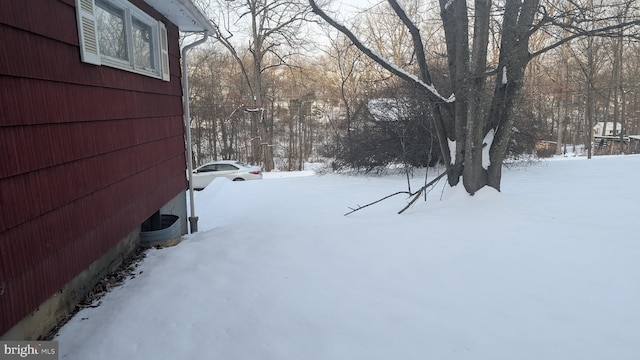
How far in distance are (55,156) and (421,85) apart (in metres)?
4.60

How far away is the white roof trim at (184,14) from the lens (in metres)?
4.27

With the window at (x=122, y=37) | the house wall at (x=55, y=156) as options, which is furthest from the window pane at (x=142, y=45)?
the house wall at (x=55, y=156)

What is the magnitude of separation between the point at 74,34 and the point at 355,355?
269cm

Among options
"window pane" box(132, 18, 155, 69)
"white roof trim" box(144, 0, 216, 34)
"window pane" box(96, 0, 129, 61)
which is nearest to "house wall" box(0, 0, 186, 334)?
"window pane" box(96, 0, 129, 61)

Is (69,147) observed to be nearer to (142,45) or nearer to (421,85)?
(142,45)

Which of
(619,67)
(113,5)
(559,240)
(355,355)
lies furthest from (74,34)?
(619,67)

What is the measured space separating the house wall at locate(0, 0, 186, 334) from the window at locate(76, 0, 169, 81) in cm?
10

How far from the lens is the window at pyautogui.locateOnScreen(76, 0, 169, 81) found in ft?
9.30

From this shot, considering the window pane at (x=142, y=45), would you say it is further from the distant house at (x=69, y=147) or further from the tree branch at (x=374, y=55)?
the tree branch at (x=374, y=55)

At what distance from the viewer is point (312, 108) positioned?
1159 inches

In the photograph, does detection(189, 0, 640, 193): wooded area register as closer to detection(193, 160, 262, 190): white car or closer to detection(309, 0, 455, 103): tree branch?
detection(309, 0, 455, 103): tree branch

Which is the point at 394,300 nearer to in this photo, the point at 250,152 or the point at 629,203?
the point at 629,203

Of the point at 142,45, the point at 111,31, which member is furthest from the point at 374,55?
the point at 111,31

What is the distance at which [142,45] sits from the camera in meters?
4.22
